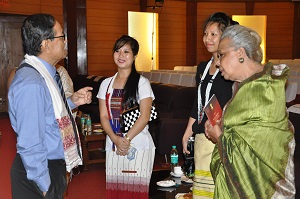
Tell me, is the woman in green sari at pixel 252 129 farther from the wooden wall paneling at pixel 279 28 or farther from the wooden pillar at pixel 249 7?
the wooden wall paneling at pixel 279 28

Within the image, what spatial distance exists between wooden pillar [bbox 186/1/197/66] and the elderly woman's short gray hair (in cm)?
1247

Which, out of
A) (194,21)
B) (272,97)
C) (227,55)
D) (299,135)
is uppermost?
(194,21)

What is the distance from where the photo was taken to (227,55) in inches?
75.7

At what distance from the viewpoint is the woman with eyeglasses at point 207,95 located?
241cm

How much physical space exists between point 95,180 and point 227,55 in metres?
3.34

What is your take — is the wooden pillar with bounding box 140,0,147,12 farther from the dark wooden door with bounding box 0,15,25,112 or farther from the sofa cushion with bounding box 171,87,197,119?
the sofa cushion with bounding box 171,87,197,119

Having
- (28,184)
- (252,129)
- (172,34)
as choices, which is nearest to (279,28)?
(172,34)

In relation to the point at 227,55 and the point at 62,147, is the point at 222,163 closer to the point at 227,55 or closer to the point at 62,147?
the point at 227,55

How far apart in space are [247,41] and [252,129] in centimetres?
41

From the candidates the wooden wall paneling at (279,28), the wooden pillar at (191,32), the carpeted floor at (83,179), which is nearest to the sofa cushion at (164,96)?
the carpeted floor at (83,179)

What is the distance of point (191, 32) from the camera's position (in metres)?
14.3

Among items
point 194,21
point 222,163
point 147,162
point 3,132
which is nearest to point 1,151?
point 3,132

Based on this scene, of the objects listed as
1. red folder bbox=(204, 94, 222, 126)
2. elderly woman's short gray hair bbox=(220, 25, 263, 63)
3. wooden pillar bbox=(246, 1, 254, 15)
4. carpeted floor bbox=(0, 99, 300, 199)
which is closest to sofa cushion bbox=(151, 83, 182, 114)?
→ carpeted floor bbox=(0, 99, 300, 199)

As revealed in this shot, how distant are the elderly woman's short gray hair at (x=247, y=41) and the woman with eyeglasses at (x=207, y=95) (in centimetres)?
50
